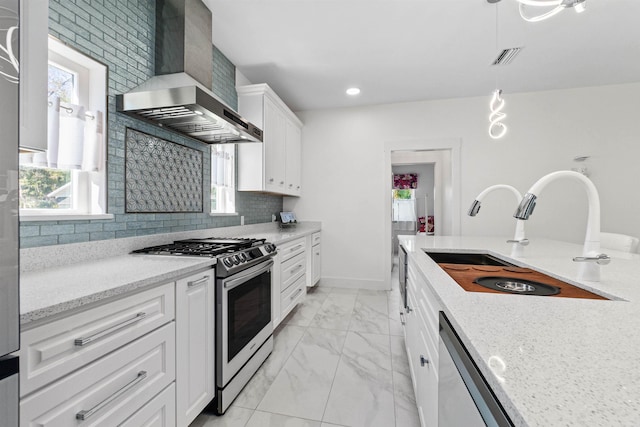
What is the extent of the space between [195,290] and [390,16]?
8.08 ft

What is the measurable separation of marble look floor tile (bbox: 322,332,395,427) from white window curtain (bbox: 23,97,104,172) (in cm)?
195

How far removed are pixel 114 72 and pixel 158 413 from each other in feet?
6.05

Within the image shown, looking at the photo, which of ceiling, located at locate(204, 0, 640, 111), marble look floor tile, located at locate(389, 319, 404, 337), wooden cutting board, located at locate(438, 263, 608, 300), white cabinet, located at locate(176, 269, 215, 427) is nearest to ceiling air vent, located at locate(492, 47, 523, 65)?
ceiling, located at locate(204, 0, 640, 111)

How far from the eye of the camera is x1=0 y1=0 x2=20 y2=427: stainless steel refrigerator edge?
0.60 meters

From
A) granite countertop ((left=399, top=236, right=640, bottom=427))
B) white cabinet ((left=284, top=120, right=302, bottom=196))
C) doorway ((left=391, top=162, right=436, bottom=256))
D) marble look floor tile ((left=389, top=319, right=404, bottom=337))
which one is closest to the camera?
granite countertop ((left=399, top=236, right=640, bottom=427))

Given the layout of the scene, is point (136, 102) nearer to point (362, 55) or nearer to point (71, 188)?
point (71, 188)

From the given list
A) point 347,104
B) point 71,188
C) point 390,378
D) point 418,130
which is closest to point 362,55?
point 347,104

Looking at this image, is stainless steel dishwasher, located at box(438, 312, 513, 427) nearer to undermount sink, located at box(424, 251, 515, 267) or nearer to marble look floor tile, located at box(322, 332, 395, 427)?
marble look floor tile, located at box(322, 332, 395, 427)

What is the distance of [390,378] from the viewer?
198 centimetres

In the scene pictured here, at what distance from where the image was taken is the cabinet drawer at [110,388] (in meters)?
0.83

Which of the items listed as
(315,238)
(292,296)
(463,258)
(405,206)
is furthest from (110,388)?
(405,206)

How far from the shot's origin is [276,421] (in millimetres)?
1569

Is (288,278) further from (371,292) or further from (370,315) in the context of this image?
(371,292)

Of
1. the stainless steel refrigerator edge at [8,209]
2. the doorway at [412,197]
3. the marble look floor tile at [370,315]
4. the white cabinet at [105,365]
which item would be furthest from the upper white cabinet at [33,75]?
the doorway at [412,197]
